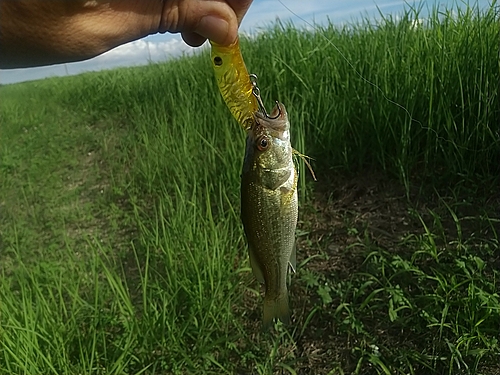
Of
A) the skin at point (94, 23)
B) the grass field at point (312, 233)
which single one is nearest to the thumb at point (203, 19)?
the skin at point (94, 23)

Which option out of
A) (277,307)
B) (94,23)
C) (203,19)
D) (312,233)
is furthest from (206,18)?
(312,233)

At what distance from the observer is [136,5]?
3.25 ft

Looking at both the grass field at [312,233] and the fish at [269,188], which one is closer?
the fish at [269,188]

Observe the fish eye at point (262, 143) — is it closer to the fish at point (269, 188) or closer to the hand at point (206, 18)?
the fish at point (269, 188)

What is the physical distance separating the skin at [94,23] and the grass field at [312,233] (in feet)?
3.47

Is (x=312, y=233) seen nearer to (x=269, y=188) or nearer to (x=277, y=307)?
(x=277, y=307)

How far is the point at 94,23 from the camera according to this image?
3.24 feet

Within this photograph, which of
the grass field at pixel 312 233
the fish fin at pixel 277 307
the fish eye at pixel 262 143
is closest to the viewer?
the fish eye at pixel 262 143

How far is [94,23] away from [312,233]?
67.6 inches

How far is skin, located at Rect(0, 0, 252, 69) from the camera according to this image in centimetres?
94

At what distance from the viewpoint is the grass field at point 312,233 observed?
179cm

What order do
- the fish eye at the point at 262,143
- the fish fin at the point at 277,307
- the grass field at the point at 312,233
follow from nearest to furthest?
A: the fish eye at the point at 262,143 → the fish fin at the point at 277,307 → the grass field at the point at 312,233

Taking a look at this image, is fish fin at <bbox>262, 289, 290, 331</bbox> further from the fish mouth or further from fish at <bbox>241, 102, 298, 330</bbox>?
the fish mouth

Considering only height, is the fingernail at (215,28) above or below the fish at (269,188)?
above
